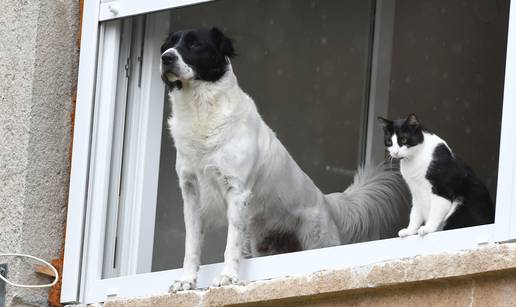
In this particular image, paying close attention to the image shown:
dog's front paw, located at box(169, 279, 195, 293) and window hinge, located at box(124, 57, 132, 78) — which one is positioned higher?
window hinge, located at box(124, 57, 132, 78)

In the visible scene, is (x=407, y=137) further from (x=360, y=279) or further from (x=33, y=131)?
(x=33, y=131)

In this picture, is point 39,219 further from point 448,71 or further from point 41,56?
point 448,71

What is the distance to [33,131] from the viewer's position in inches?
241

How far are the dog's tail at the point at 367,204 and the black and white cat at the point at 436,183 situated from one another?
3.56ft

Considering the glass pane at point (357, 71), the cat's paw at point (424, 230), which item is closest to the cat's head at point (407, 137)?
the cat's paw at point (424, 230)

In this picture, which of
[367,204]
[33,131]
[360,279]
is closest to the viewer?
[360,279]

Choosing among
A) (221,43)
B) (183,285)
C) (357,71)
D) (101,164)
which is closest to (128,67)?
(101,164)

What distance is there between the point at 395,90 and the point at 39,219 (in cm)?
251

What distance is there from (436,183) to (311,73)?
8.97 ft

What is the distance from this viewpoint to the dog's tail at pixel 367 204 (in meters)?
6.50

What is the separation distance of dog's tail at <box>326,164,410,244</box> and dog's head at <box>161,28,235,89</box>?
3.75 feet

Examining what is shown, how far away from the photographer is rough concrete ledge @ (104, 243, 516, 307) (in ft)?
15.2

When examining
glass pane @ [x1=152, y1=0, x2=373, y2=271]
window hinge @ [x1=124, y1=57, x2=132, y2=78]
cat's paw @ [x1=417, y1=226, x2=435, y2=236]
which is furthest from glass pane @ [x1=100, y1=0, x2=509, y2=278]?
cat's paw @ [x1=417, y1=226, x2=435, y2=236]

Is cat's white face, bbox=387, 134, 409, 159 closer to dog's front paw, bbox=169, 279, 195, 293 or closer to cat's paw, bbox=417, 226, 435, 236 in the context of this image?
cat's paw, bbox=417, 226, 435, 236
